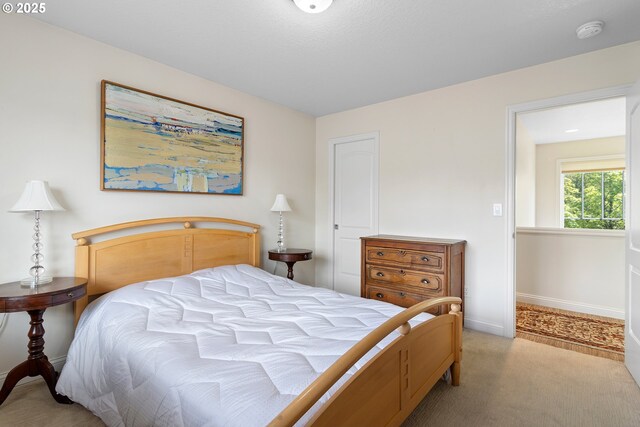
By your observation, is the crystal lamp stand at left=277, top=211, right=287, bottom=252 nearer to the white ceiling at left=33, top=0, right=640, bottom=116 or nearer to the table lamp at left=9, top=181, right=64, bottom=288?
the white ceiling at left=33, top=0, right=640, bottom=116

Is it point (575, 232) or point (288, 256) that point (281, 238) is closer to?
point (288, 256)

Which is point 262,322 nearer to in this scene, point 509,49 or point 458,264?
point 458,264

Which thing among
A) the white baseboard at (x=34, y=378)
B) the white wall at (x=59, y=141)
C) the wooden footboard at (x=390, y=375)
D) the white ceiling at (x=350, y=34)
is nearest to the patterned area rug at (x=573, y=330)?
the wooden footboard at (x=390, y=375)

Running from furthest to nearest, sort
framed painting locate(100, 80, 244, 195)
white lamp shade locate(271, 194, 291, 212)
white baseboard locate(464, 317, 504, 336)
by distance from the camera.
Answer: white lamp shade locate(271, 194, 291, 212), white baseboard locate(464, 317, 504, 336), framed painting locate(100, 80, 244, 195)

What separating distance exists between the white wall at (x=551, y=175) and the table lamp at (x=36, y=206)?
262 inches

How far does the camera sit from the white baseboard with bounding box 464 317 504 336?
296 cm

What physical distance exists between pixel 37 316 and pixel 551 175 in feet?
22.8

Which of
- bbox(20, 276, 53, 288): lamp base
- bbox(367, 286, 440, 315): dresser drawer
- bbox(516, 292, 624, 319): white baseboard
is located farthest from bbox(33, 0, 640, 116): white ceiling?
bbox(516, 292, 624, 319): white baseboard

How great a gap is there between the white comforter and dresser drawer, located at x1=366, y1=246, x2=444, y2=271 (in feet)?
3.16

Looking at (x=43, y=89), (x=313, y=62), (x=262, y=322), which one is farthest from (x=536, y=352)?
(x=43, y=89)

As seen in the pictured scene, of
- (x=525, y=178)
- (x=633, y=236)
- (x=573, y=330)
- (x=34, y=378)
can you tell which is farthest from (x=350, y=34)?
(x=525, y=178)

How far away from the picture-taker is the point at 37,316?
1872 mm

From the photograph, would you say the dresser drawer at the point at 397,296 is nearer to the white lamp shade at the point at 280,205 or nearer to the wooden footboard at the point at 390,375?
the wooden footboard at the point at 390,375

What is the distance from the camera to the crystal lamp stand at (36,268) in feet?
6.40
